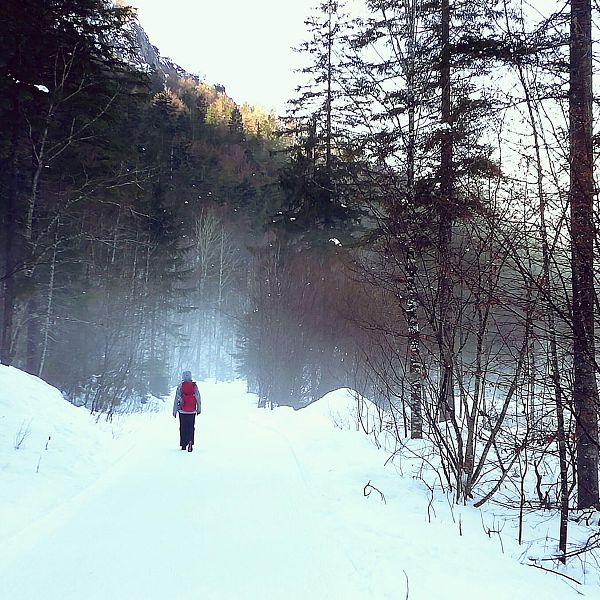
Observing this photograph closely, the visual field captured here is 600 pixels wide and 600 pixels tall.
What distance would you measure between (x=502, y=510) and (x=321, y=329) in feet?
57.1

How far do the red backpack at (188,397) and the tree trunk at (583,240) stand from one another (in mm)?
7963

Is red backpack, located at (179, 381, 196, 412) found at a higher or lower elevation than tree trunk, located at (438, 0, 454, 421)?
lower

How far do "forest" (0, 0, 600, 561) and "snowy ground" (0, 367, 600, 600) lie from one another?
77 centimetres

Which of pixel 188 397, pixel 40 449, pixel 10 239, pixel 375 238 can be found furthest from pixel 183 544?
pixel 10 239

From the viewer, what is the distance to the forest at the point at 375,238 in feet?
17.3

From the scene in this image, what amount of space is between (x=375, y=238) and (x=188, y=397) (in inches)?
242

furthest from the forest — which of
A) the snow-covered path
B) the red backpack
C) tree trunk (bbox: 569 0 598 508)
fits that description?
the red backpack

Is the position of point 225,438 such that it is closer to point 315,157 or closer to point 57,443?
point 57,443

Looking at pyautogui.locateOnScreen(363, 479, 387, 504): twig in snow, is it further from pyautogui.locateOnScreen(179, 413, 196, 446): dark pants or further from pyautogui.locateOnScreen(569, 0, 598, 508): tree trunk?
pyautogui.locateOnScreen(179, 413, 196, 446): dark pants

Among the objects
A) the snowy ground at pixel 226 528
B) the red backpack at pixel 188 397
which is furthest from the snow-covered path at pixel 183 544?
the red backpack at pixel 188 397

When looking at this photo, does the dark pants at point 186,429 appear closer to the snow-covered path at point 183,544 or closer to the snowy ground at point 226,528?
the snowy ground at point 226,528

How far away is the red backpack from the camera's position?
1168 cm

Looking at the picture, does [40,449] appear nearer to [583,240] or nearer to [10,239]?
[583,240]

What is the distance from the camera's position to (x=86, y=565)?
4.61 meters
